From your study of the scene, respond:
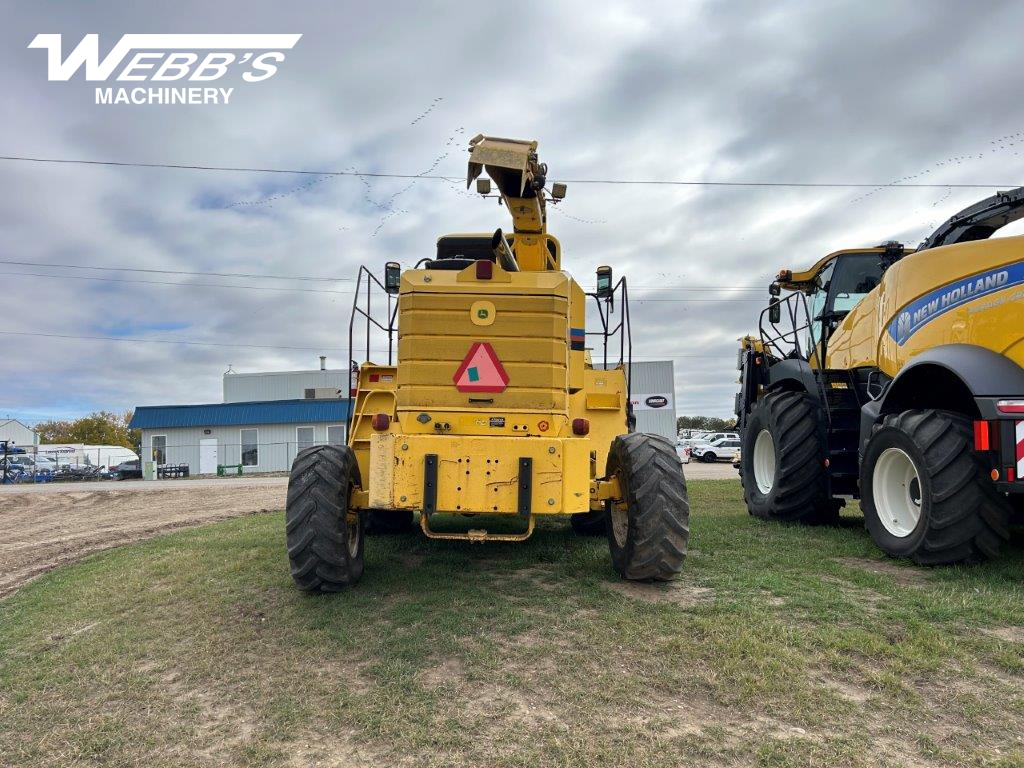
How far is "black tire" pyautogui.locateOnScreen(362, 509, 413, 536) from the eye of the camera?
777 centimetres

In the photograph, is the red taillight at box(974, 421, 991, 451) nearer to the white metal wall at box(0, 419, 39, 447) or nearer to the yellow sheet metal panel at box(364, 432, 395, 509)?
the yellow sheet metal panel at box(364, 432, 395, 509)

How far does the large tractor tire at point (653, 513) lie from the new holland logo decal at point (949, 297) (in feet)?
8.35

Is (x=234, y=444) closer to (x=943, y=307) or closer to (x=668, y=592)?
(x=668, y=592)

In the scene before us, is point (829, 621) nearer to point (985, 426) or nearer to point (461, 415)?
point (985, 426)

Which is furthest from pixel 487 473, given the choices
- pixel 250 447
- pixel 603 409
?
pixel 250 447

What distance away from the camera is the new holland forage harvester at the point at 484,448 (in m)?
4.77

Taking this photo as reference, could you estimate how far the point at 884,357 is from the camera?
6.62 metres

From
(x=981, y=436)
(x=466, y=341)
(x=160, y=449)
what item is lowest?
(x=160, y=449)

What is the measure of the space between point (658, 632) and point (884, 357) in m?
4.05

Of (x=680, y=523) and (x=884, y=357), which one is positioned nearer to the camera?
(x=680, y=523)

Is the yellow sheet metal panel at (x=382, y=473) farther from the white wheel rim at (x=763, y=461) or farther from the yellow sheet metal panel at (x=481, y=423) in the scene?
the white wheel rim at (x=763, y=461)

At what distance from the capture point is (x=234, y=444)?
36.3 meters

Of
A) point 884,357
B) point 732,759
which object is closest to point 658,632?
point 732,759

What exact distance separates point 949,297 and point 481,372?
3.79m
